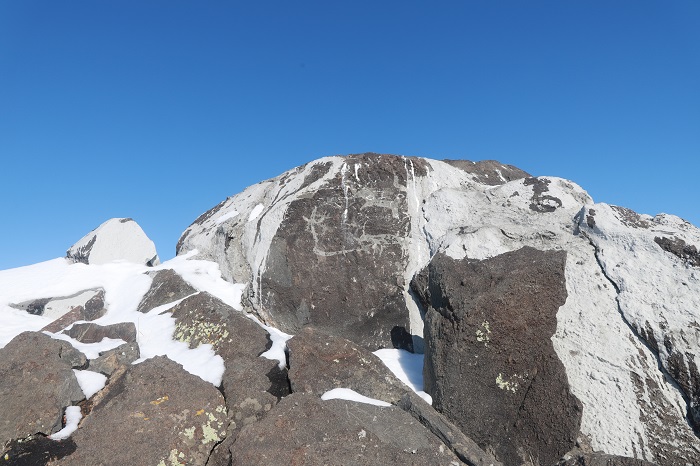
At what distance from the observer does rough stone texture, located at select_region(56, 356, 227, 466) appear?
20.3 ft

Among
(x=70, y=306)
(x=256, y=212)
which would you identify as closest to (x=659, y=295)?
(x=256, y=212)

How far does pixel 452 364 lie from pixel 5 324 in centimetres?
1208

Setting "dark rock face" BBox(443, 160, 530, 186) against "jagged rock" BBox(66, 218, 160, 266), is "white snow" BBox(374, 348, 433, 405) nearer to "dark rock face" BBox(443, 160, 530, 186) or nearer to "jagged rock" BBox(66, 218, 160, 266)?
"dark rock face" BBox(443, 160, 530, 186)

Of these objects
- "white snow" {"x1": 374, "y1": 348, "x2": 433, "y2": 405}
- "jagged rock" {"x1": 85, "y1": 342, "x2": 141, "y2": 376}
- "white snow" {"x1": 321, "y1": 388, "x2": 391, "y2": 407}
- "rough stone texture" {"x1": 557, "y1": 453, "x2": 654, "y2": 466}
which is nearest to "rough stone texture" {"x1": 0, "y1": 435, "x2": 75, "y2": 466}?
"jagged rock" {"x1": 85, "y1": 342, "x2": 141, "y2": 376}

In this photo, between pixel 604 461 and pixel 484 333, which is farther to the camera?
pixel 484 333

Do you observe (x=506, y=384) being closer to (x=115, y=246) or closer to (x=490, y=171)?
(x=490, y=171)

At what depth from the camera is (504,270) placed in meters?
8.35

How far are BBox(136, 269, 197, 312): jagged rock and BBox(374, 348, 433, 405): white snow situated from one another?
571cm

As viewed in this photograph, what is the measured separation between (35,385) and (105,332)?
3.22m

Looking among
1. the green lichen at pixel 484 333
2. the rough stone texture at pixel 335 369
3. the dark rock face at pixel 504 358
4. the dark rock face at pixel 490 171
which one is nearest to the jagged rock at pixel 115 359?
the rough stone texture at pixel 335 369

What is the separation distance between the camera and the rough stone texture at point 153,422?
20.3 feet

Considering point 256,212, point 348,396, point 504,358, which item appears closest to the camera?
point 348,396

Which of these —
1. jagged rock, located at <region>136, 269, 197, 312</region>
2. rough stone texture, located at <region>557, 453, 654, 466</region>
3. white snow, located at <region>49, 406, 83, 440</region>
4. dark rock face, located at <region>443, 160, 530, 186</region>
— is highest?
dark rock face, located at <region>443, 160, 530, 186</region>

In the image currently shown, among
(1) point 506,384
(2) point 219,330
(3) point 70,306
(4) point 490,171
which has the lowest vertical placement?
(1) point 506,384
